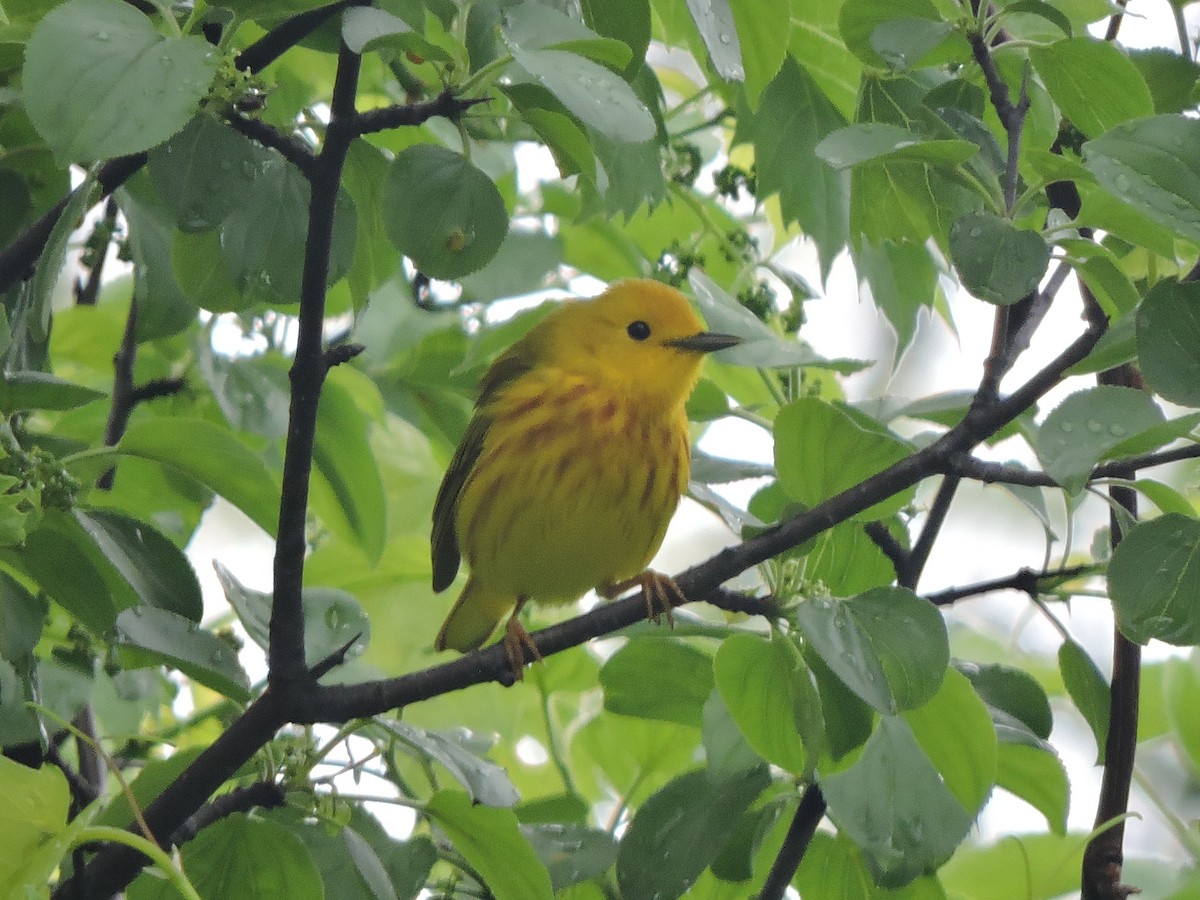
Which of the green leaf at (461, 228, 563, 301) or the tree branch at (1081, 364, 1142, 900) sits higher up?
the green leaf at (461, 228, 563, 301)

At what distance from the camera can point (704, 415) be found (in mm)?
1962

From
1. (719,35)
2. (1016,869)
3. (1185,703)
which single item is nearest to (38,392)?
(719,35)

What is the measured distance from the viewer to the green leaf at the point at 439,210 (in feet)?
4.61

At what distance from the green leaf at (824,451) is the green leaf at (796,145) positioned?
2.21ft

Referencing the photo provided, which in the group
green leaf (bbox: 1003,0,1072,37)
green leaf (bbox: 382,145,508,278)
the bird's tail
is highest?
the bird's tail

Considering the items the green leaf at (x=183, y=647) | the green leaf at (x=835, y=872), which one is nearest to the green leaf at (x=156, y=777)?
the green leaf at (x=183, y=647)

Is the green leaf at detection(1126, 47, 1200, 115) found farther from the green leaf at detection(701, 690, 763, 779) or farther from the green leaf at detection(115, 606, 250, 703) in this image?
the green leaf at detection(115, 606, 250, 703)

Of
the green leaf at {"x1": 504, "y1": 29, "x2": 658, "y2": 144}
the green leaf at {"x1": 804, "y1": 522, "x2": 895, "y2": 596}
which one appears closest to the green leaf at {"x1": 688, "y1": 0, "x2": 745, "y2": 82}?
the green leaf at {"x1": 504, "y1": 29, "x2": 658, "y2": 144}

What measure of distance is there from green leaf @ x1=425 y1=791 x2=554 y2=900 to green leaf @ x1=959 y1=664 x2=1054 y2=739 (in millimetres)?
571

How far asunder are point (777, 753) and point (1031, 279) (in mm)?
520

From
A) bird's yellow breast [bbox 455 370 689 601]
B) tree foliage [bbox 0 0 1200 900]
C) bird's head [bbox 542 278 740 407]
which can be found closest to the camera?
tree foliage [bbox 0 0 1200 900]

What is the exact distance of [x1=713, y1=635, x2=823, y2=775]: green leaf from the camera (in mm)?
1421

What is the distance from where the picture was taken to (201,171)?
1436 mm

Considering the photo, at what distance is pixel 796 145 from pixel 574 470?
2.51ft
